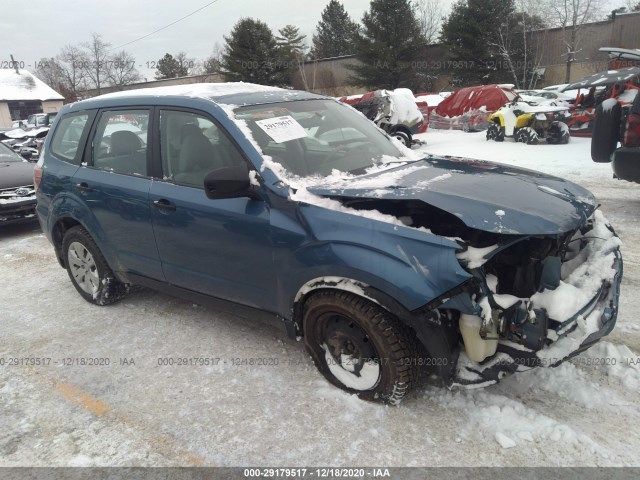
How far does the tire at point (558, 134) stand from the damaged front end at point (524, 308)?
1091 cm

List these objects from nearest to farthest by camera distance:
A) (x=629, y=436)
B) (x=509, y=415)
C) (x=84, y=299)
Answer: (x=629, y=436), (x=509, y=415), (x=84, y=299)

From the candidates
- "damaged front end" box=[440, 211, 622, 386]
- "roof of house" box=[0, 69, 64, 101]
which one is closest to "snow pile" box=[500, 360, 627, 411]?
"damaged front end" box=[440, 211, 622, 386]

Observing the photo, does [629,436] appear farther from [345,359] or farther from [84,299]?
[84,299]

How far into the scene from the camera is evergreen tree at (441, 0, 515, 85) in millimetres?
31844

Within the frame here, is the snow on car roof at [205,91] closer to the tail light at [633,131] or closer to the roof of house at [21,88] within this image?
the tail light at [633,131]

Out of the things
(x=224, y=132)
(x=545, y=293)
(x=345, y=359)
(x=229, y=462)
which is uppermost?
(x=224, y=132)

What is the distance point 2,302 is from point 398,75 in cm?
3344

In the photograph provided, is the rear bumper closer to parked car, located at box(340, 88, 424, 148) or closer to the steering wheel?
the steering wheel

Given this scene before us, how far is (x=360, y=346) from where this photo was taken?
268 cm

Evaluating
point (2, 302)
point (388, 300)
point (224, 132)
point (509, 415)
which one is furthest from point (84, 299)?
point (509, 415)

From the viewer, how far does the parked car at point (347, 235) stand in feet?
7.66

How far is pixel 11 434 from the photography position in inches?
108

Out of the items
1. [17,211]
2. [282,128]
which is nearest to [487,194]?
[282,128]

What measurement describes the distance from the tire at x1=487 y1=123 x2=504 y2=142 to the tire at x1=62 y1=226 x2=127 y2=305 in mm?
12042
